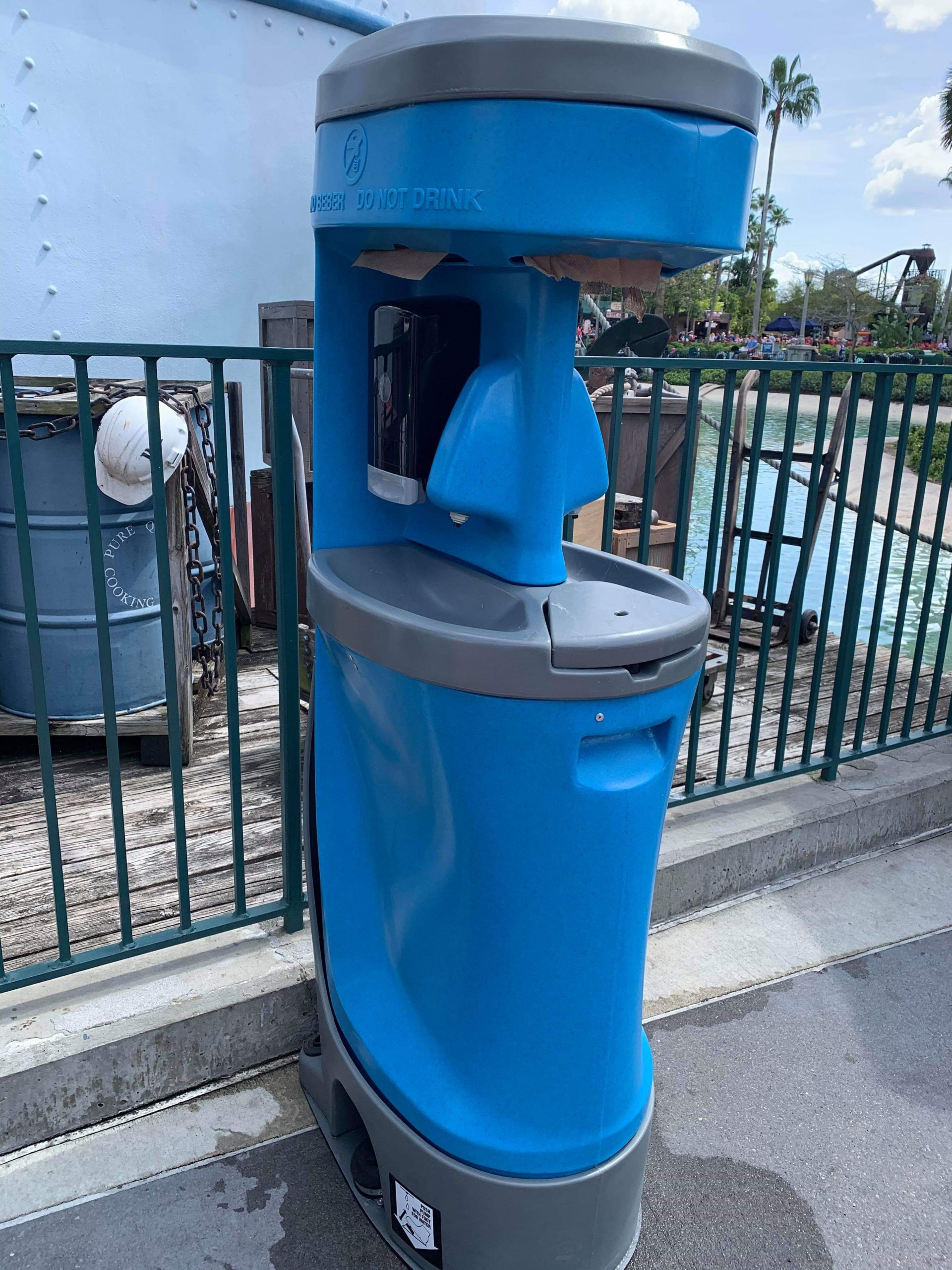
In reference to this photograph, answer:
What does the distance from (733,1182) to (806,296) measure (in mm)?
66981

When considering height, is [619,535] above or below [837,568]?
above

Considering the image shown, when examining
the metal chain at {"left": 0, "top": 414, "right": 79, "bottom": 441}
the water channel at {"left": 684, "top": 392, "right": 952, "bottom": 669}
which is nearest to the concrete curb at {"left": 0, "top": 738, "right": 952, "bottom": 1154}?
the metal chain at {"left": 0, "top": 414, "right": 79, "bottom": 441}

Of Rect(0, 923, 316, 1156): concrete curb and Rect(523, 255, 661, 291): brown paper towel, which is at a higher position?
Rect(523, 255, 661, 291): brown paper towel

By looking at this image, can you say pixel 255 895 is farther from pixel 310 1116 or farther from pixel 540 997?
pixel 540 997

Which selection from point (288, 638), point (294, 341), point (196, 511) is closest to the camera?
point (288, 638)

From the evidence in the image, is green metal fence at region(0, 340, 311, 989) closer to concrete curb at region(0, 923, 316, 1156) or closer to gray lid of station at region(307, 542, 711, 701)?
concrete curb at region(0, 923, 316, 1156)

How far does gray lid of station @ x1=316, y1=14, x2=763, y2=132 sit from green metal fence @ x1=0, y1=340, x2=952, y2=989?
0.63m

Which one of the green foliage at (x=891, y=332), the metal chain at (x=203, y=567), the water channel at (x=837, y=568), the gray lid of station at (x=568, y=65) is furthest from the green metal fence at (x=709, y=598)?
the green foliage at (x=891, y=332)

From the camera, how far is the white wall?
12.8 ft

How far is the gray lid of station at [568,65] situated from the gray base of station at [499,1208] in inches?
60.1

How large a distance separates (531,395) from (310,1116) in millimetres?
1538

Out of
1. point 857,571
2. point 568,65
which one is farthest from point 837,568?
point 568,65

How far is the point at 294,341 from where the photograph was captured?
161 inches

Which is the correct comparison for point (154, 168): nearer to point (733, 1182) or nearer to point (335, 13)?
point (335, 13)
